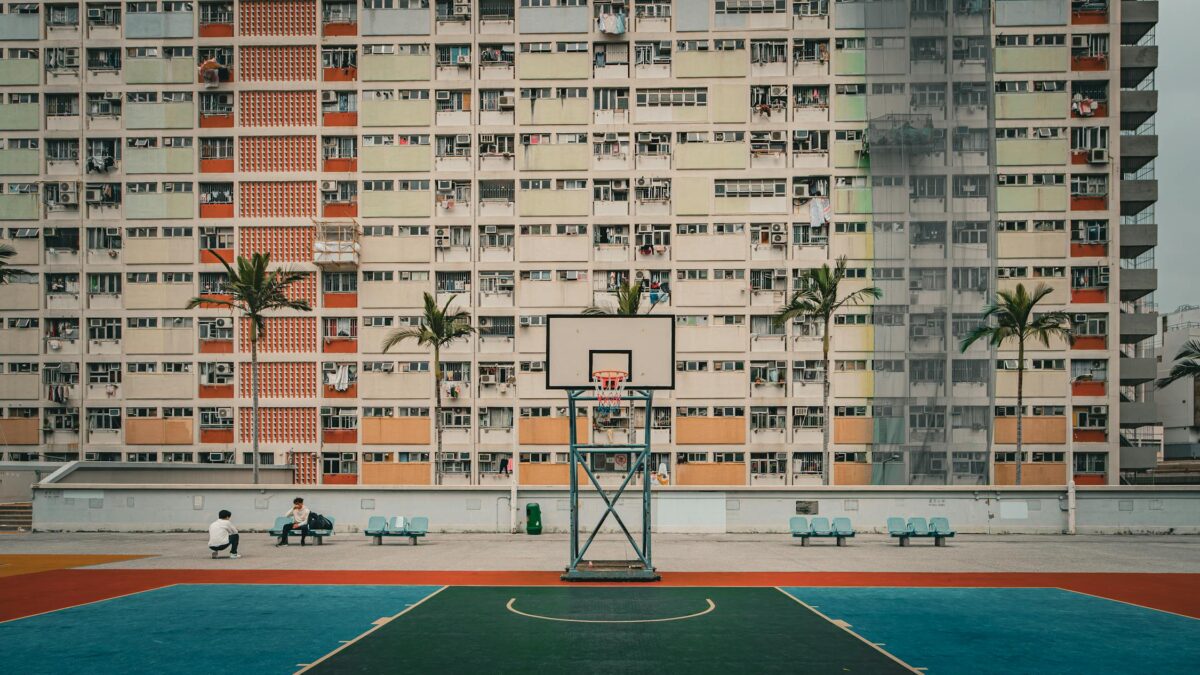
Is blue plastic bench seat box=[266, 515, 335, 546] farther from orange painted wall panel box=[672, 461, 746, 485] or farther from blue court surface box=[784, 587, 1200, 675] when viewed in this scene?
orange painted wall panel box=[672, 461, 746, 485]

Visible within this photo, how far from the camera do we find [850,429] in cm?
5800

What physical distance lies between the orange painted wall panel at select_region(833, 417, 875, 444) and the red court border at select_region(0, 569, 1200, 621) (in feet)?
106

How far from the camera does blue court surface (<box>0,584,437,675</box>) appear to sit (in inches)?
576

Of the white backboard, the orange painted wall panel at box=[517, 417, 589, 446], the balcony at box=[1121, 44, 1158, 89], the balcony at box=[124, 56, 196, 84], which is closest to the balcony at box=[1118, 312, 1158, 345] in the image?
the balcony at box=[1121, 44, 1158, 89]

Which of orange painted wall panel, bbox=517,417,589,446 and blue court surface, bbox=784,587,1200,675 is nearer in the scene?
blue court surface, bbox=784,587,1200,675

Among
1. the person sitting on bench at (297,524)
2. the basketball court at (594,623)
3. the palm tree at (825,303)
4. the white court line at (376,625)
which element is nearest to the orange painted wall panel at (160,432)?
the person sitting on bench at (297,524)

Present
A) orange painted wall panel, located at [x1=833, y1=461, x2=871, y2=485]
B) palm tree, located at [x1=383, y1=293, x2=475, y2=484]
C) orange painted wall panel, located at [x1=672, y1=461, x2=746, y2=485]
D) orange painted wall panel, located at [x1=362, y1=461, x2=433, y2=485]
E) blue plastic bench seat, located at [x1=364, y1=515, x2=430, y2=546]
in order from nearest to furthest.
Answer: blue plastic bench seat, located at [x1=364, y1=515, x2=430, y2=546]
palm tree, located at [x1=383, y1=293, x2=475, y2=484]
orange painted wall panel, located at [x1=672, y1=461, x2=746, y2=485]
orange painted wall panel, located at [x1=362, y1=461, x2=433, y2=485]
orange painted wall panel, located at [x1=833, y1=461, x2=871, y2=485]

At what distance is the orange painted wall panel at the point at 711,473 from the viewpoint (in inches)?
2258

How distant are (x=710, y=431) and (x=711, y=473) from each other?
2621 mm

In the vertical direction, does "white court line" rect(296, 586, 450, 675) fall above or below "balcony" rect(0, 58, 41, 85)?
below

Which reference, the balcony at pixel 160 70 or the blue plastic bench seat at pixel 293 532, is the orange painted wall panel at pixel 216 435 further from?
the blue plastic bench seat at pixel 293 532

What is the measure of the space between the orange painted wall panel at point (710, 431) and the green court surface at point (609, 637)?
36.2 m

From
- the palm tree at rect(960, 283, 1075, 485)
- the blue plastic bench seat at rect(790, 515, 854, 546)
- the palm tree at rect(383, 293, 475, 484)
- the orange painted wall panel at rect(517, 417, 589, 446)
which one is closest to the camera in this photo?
the blue plastic bench seat at rect(790, 515, 854, 546)

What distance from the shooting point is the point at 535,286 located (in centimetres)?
5894
